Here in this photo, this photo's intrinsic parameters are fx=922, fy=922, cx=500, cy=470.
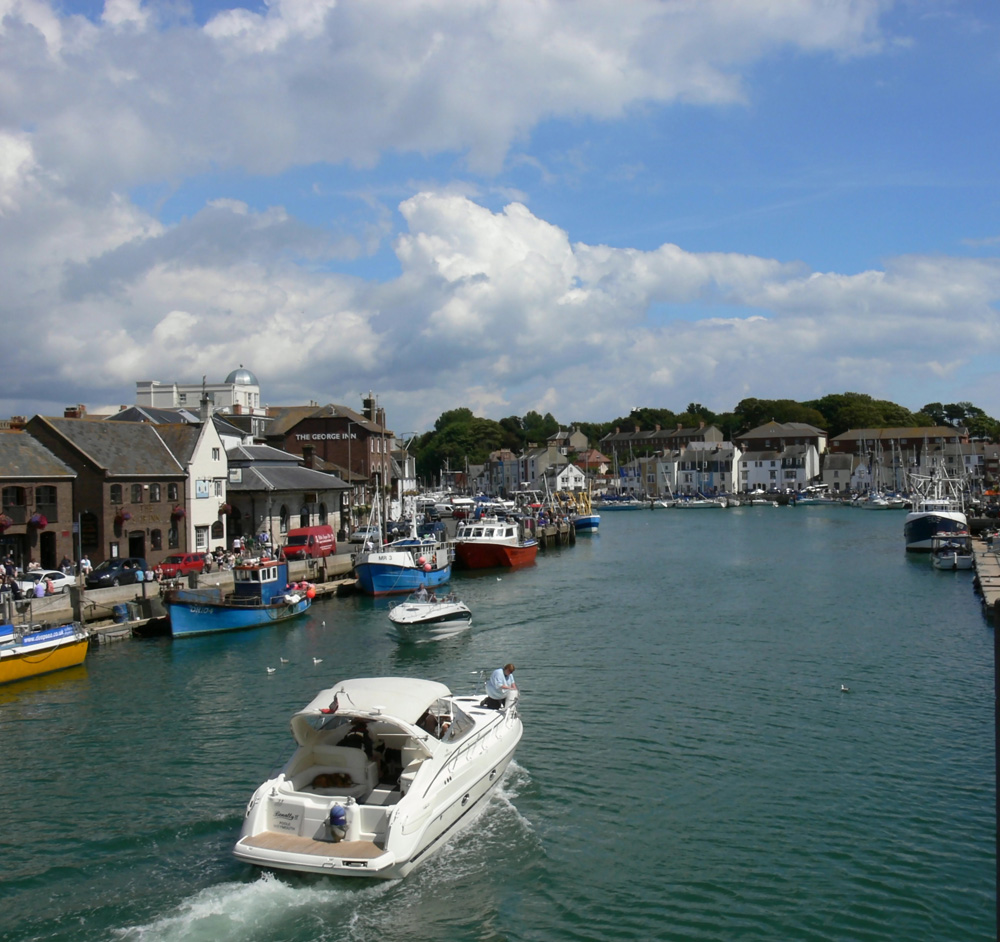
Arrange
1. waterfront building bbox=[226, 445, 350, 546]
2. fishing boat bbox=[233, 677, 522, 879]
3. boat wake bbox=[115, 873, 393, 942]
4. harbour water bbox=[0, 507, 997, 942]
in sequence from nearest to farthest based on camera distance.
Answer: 1. boat wake bbox=[115, 873, 393, 942]
2. harbour water bbox=[0, 507, 997, 942]
3. fishing boat bbox=[233, 677, 522, 879]
4. waterfront building bbox=[226, 445, 350, 546]

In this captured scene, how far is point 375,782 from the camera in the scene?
55.3 feet

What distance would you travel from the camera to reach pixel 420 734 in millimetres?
16828

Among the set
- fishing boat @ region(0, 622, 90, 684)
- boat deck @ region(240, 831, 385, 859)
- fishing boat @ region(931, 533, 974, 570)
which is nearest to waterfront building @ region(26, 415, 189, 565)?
fishing boat @ region(0, 622, 90, 684)

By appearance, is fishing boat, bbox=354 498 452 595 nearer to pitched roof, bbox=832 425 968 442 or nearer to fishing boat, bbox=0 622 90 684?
fishing boat, bbox=0 622 90 684

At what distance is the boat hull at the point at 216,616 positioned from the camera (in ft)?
124

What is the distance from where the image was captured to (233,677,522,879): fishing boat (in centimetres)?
1479

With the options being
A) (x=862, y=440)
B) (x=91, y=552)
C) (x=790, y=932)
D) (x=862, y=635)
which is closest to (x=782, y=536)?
(x=862, y=635)

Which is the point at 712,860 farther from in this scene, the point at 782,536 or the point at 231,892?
the point at 782,536

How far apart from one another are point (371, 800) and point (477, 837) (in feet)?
8.03

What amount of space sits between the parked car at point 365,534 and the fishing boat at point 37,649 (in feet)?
82.7

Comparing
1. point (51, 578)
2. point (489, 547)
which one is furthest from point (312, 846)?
point (489, 547)

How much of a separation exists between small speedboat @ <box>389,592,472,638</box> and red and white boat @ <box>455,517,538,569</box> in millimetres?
26346

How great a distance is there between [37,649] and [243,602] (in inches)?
444

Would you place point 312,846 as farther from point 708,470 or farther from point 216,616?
point 708,470
